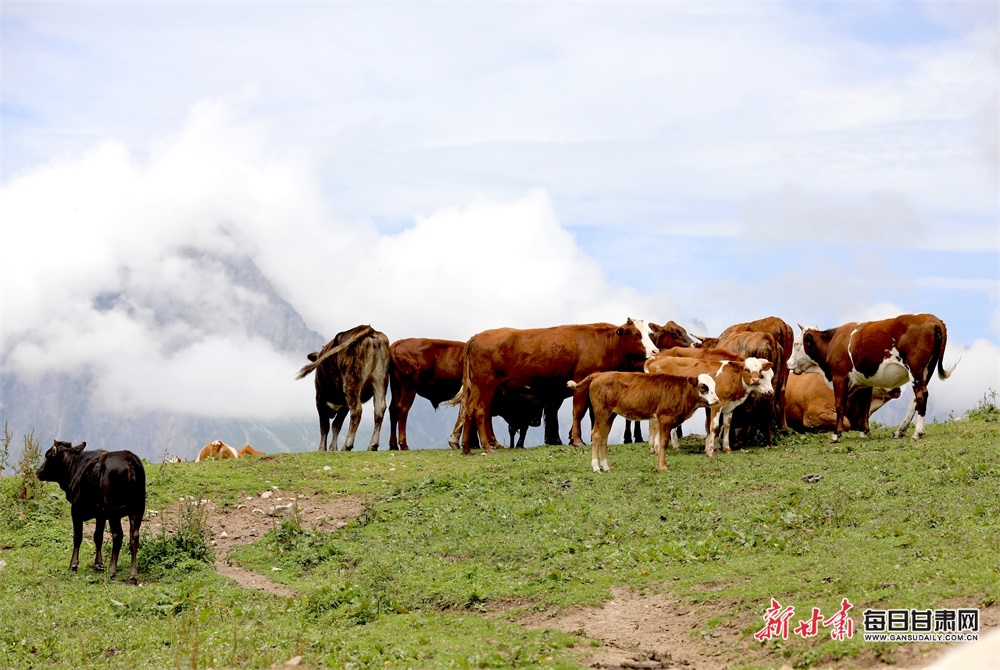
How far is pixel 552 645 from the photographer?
443 inches

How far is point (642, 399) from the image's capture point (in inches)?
765

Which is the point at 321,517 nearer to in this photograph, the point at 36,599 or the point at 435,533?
the point at 435,533

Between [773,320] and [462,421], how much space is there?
22.4 feet

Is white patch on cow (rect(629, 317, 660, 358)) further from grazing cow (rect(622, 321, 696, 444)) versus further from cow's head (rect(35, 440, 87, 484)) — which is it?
cow's head (rect(35, 440, 87, 484))

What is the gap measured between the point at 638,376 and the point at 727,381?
174cm

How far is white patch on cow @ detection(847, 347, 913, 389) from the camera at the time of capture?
826 inches

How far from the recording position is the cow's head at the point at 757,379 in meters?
20.5

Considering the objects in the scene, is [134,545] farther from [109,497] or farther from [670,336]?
[670,336]

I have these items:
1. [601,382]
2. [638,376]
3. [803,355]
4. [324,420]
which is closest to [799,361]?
[803,355]

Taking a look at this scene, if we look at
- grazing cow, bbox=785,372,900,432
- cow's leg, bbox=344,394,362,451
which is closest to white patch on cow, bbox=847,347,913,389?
grazing cow, bbox=785,372,900,432

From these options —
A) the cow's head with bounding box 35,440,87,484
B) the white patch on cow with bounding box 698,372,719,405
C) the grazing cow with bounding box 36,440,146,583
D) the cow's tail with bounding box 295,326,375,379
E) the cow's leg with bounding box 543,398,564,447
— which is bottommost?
the grazing cow with bounding box 36,440,146,583

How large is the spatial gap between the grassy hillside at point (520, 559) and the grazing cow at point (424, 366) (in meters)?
6.08

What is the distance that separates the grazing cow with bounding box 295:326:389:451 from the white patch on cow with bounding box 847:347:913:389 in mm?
10348

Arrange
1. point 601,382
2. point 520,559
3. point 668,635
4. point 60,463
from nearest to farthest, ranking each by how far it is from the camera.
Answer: point 668,635
point 520,559
point 60,463
point 601,382
